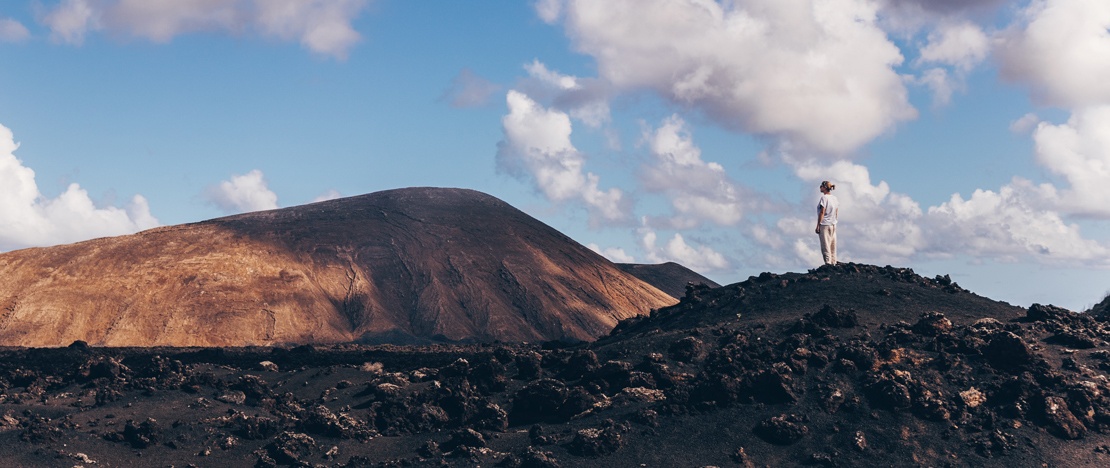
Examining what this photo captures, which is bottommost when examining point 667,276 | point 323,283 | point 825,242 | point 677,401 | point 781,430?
point 781,430

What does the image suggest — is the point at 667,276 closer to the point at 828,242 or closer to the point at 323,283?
the point at 323,283

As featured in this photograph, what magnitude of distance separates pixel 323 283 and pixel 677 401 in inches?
2297

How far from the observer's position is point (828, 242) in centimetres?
3869

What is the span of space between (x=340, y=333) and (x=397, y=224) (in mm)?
23580

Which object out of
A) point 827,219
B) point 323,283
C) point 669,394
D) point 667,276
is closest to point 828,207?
point 827,219

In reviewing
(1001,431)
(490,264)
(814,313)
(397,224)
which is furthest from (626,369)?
(397,224)

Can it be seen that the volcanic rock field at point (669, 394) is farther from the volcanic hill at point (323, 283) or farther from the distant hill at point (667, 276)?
the distant hill at point (667, 276)

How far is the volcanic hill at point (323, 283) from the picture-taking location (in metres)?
72.2

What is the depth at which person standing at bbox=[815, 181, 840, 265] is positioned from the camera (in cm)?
3669

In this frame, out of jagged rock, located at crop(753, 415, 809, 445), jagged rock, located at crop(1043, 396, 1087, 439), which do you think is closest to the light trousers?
jagged rock, located at crop(1043, 396, 1087, 439)

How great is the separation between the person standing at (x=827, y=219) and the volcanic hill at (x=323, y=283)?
140 feet

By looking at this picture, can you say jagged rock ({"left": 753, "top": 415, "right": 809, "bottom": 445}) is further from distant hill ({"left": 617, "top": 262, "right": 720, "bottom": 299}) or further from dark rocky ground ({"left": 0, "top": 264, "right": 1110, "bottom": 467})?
distant hill ({"left": 617, "top": 262, "right": 720, "bottom": 299})

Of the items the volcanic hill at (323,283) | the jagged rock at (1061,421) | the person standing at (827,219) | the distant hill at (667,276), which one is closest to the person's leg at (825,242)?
the person standing at (827,219)

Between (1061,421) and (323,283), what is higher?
(323,283)
